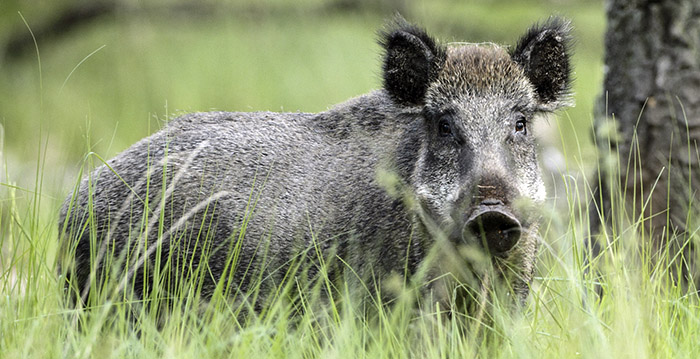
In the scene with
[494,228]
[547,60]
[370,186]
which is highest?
[547,60]

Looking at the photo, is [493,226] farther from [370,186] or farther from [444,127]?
[370,186]

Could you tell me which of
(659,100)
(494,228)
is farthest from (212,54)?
(494,228)

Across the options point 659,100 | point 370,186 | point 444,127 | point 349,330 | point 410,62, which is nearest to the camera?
point 349,330

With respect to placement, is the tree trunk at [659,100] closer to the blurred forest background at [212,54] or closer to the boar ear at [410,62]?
the boar ear at [410,62]

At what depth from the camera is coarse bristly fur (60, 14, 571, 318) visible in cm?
378

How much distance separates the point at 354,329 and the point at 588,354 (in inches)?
35.4

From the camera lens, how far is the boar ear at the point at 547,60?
414 cm

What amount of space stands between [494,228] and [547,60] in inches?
45.5

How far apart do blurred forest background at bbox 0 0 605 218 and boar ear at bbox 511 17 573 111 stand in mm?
4602

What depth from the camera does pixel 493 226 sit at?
3.43m

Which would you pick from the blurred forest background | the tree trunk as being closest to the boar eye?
the tree trunk

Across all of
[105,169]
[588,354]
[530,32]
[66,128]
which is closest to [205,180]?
[105,169]

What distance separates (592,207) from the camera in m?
5.37

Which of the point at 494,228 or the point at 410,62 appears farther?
the point at 410,62
